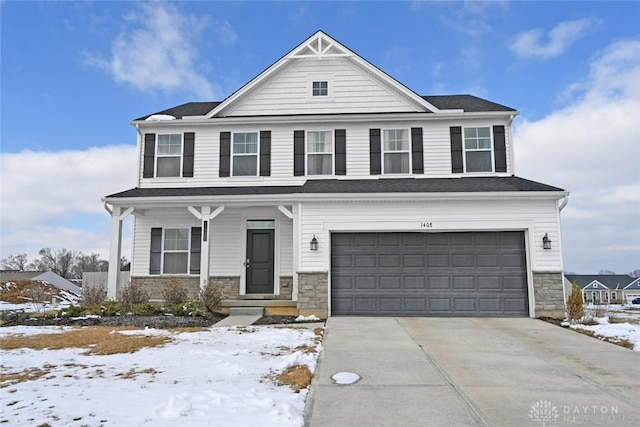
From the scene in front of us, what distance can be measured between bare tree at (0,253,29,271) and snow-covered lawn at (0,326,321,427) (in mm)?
55644

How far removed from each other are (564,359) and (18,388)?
23.1 ft

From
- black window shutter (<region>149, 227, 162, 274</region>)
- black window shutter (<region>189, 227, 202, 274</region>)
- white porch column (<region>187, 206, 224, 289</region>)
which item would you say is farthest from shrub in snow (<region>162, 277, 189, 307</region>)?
black window shutter (<region>149, 227, 162, 274</region>)

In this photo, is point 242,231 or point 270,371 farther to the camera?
point 242,231

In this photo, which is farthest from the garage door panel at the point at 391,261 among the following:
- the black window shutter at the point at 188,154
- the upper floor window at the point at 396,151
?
the black window shutter at the point at 188,154

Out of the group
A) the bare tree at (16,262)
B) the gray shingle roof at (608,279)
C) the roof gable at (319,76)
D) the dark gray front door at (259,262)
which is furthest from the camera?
the gray shingle roof at (608,279)

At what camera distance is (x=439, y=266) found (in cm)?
1072

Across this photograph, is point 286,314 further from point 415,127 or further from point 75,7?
point 75,7

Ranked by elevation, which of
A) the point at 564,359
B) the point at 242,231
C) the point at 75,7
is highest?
the point at 75,7

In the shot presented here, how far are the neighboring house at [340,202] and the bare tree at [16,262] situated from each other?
162 feet

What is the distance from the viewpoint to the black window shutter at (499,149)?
12875 mm

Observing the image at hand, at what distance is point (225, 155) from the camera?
13445 millimetres

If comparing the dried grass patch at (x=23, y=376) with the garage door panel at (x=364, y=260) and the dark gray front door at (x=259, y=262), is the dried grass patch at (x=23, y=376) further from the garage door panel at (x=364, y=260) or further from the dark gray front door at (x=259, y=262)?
the dark gray front door at (x=259, y=262)

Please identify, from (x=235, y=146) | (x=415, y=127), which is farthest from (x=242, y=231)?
(x=415, y=127)

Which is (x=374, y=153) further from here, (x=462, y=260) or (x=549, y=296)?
(x=549, y=296)
